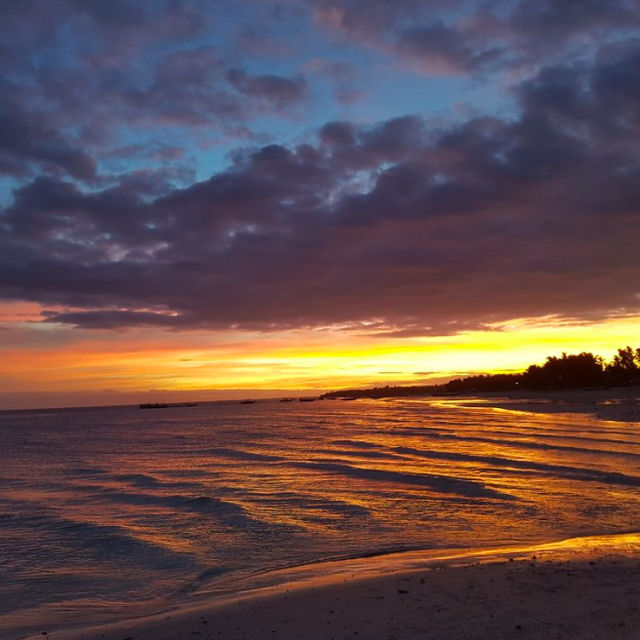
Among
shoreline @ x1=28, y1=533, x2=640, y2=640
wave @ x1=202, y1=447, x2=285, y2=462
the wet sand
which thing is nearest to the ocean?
wave @ x1=202, y1=447, x2=285, y2=462

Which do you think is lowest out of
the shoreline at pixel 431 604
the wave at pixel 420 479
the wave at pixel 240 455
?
the wave at pixel 240 455

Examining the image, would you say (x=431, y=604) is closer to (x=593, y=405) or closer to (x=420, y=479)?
(x=420, y=479)

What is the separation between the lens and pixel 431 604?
800 centimetres

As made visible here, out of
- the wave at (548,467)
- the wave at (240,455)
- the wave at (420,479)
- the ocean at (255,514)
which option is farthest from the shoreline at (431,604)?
the wave at (240,455)

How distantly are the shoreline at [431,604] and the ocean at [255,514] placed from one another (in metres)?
1.43

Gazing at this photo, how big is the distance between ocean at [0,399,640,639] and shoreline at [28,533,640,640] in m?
1.43

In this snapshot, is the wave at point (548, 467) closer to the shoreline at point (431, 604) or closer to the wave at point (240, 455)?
the wave at point (240, 455)

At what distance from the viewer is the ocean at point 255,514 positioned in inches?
440

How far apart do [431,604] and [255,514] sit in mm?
9774

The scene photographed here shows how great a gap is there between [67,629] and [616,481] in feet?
57.6

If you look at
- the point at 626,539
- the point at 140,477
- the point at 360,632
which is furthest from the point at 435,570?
the point at 140,477

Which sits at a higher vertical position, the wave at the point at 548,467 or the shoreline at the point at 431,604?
the shoreline at the point at 431,604

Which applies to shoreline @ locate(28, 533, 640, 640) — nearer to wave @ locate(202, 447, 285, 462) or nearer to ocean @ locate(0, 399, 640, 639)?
ocean @ locate(0, 399, 640, 639)

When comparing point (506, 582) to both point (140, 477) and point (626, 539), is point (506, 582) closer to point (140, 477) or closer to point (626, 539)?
point (626, 539)
